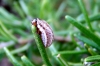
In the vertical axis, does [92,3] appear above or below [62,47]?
above

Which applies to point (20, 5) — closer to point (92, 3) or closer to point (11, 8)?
point (92, 3)

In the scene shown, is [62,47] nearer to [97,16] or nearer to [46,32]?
[97,16]

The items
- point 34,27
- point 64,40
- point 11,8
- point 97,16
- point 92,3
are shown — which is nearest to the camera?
point 34,27

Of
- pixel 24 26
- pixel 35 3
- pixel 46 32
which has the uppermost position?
pixel 35 3

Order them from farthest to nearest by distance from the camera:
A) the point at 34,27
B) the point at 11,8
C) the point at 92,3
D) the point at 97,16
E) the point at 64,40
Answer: the point at 11,8 < the point at 92,3 < the point at 64,40 < the point at 97,16 < the point at 34,27

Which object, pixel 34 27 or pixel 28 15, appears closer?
pixel 34 27

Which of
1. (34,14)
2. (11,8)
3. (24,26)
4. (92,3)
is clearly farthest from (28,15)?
(11,8)

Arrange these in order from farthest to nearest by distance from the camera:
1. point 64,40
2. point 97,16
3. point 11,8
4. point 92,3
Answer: point 11,8, point 92,3, point 64,40, point 97,16

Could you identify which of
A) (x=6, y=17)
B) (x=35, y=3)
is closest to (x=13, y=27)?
(x=6, y=17)

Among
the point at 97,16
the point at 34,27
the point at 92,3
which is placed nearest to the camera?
the point at 34,27
